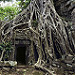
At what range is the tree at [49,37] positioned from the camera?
139 inches

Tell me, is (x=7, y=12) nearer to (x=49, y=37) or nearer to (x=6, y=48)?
(x=6, y=48)

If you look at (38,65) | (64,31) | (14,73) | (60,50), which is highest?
(64,31)

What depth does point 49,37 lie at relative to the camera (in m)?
4.17

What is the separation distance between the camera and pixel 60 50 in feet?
13.1

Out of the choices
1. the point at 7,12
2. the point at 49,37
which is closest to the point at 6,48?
the point at 49,37

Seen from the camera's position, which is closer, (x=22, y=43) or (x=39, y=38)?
(x=39, y=38)

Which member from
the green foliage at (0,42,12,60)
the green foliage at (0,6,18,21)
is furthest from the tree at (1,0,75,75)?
the green foliage at (0,6,18,21)

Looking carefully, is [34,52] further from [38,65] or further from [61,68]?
[61,68]

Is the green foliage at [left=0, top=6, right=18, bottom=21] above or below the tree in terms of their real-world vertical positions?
above

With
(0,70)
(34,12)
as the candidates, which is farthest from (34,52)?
(34,12)

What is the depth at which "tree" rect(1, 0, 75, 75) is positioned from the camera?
3.53 m

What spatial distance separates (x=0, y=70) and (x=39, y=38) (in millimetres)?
2252

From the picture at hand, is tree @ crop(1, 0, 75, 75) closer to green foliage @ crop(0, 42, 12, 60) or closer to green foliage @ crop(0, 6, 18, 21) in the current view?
green foliage @ crop(0, 42, 12, 60)

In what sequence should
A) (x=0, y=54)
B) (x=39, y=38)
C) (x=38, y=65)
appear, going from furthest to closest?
(x=39, y=38), (x=0, y=54), (x=38, y=65)
